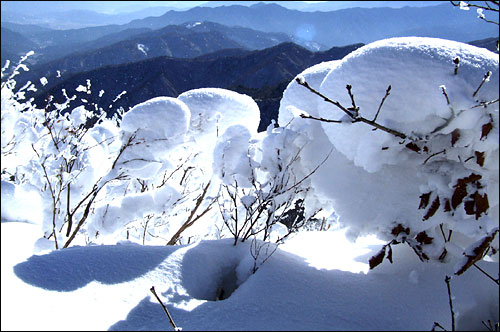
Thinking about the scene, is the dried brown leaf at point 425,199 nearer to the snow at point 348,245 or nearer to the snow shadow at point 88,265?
→ the snow at point 348,245

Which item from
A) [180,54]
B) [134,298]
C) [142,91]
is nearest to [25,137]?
→ [134,298]

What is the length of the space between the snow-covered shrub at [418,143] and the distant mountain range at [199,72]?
2793 inches

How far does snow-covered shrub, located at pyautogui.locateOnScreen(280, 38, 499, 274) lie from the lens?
206 centimetres

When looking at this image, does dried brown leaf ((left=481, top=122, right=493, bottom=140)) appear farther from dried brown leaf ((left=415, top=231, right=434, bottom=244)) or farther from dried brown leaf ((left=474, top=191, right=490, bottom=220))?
dried brown leaf ((left=415, top=231, right=434, bottom=244))

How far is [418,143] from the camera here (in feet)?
7.25

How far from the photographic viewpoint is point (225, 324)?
74.3 inches

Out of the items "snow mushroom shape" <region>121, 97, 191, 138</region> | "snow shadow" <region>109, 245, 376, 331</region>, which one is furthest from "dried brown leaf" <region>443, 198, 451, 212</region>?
"snow mushroom shape" <region>121, 97, 191, 138</region>

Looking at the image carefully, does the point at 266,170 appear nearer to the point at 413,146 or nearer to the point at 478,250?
the point at 413,146

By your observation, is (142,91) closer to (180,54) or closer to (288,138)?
(288,138)

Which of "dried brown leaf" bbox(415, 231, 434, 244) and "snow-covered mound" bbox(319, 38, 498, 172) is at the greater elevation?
"snow-covered mound" bbox(319, 38, 498, 172)

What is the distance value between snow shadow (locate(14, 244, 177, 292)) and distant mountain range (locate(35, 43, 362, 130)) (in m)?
71.3

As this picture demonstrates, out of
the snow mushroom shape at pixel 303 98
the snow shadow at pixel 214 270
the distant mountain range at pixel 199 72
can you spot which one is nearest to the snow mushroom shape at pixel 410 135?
the snow mushroom shape at pixel 303 98

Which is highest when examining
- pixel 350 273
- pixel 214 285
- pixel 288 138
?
pixel 288 138

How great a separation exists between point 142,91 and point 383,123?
81.1m
